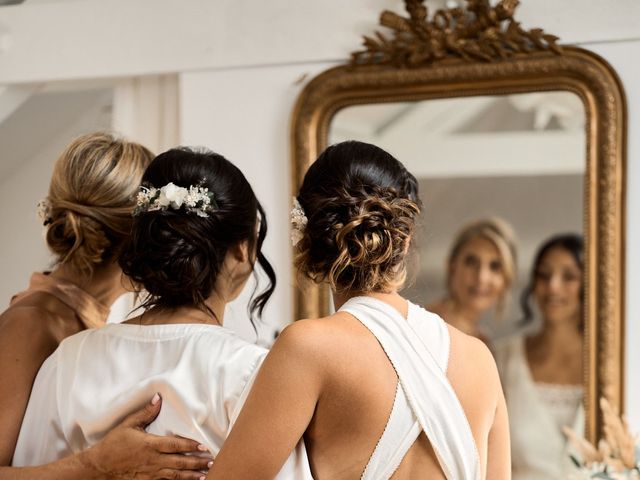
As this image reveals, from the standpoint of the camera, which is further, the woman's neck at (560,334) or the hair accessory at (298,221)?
the woman's neck at (560,334)

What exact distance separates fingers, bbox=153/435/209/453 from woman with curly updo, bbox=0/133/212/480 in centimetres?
4

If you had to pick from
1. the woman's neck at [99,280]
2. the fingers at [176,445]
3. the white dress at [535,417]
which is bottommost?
the white dress at [535,417]

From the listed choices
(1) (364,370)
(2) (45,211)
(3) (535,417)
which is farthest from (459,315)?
(1) (364,370)

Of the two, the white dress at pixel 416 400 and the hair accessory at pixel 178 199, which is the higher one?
the hair accessory at pixel 178 199

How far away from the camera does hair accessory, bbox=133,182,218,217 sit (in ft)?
5.61

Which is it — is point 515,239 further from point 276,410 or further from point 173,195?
point 276,410

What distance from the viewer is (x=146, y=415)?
1.69m

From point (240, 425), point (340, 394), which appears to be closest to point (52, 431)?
point (240, 425)

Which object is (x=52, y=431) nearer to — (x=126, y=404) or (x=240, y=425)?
(x=126, y=404)

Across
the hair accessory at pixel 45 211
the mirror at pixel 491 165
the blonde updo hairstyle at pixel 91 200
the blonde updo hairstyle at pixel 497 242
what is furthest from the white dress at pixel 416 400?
the blonde updo hairstyle at pixel 497 242

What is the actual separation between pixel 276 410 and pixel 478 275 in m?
1.91

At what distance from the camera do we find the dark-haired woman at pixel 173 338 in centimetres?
167

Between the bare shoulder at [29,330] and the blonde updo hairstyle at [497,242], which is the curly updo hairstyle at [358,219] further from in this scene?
the blonde updo hairstyle at [497,242]

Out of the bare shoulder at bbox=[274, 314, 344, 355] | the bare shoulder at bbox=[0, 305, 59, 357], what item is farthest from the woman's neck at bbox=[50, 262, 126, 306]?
the bare shoulder at bbox=[274, 314, 344, 355]
